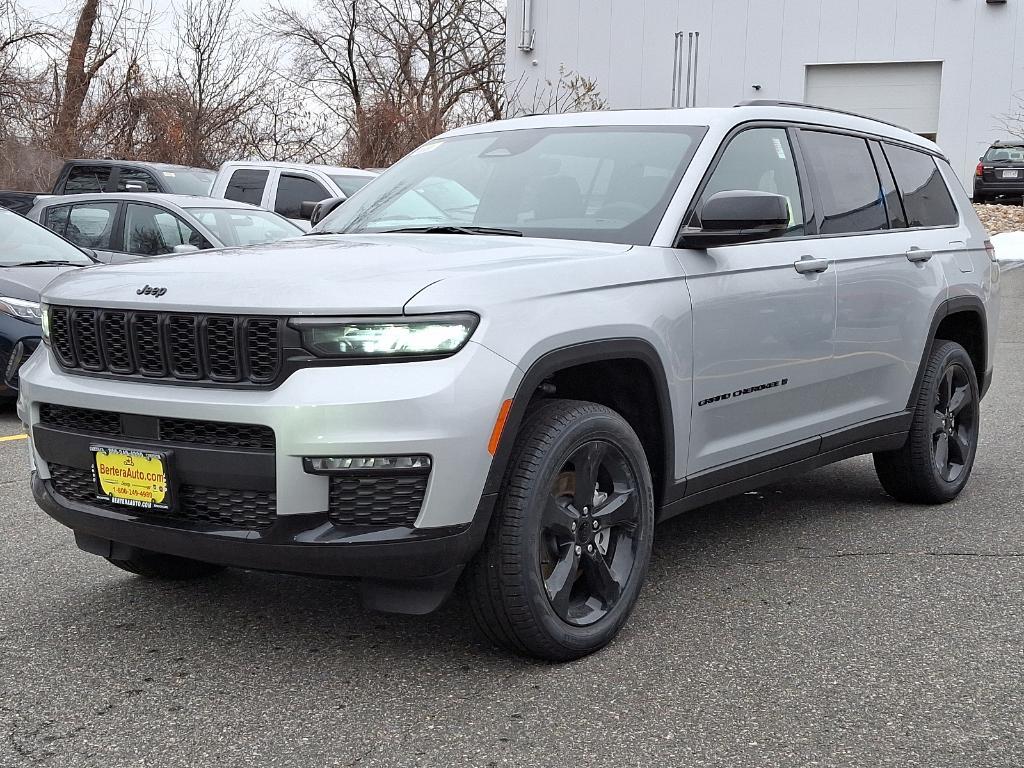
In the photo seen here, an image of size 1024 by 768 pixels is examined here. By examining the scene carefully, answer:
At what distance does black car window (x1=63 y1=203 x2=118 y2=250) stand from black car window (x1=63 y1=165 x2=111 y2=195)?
4.25 m

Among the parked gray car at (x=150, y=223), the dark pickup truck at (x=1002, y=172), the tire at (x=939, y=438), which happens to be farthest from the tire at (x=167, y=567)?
the dark pickup truck at (x=1002, y=172)

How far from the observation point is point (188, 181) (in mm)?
15641

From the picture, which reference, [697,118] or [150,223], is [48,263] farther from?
[697,118]

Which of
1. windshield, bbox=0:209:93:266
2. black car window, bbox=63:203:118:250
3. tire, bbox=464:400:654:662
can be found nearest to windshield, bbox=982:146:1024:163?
black car window, bbox=63:203:118:250

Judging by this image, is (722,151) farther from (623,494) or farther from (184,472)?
(184,472)

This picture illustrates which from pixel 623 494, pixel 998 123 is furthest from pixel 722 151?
pixel 998 123

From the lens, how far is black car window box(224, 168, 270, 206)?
14586 millimetres

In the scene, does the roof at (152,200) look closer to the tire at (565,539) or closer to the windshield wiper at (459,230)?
the windshield wiper at (459,230)

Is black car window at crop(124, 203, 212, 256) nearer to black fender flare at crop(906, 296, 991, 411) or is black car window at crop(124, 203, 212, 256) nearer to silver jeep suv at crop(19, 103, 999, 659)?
silver jeep suv at crop(19, 103, 999, 659)

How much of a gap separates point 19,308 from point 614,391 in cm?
560

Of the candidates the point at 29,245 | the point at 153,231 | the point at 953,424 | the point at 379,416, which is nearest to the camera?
the point at 379,416

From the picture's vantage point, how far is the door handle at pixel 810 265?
186 inches

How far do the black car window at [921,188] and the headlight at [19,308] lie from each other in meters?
5.59

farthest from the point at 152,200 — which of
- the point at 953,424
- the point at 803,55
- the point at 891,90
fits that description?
the point at 891,90
